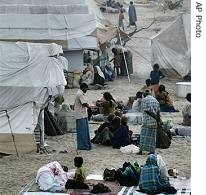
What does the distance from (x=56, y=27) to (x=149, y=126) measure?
999 cm

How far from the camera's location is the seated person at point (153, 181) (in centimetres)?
697

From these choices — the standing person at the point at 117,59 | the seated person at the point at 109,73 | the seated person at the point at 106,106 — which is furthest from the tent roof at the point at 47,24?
the seated person at the point at 106,106

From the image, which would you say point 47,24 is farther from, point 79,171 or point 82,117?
point 79,171

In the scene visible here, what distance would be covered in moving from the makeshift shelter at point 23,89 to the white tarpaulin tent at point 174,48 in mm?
9554

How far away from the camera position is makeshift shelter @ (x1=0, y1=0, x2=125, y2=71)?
60.0 ft

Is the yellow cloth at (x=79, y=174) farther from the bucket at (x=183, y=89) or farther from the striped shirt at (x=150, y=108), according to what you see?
the bucket at (x=183, y=89)

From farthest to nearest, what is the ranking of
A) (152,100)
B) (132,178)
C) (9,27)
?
(9,27)
(152,100)
(132,178)

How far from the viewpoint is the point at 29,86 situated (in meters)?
9.55

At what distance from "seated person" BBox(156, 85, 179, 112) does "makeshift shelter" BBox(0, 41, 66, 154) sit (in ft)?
12.5

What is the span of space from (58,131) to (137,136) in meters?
1.63

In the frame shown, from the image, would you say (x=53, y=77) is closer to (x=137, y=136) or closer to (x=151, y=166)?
(x=137, y=136)

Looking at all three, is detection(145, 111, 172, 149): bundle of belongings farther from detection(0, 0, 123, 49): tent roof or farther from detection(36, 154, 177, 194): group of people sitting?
detection(0, 0, 123, 49): tent roof
